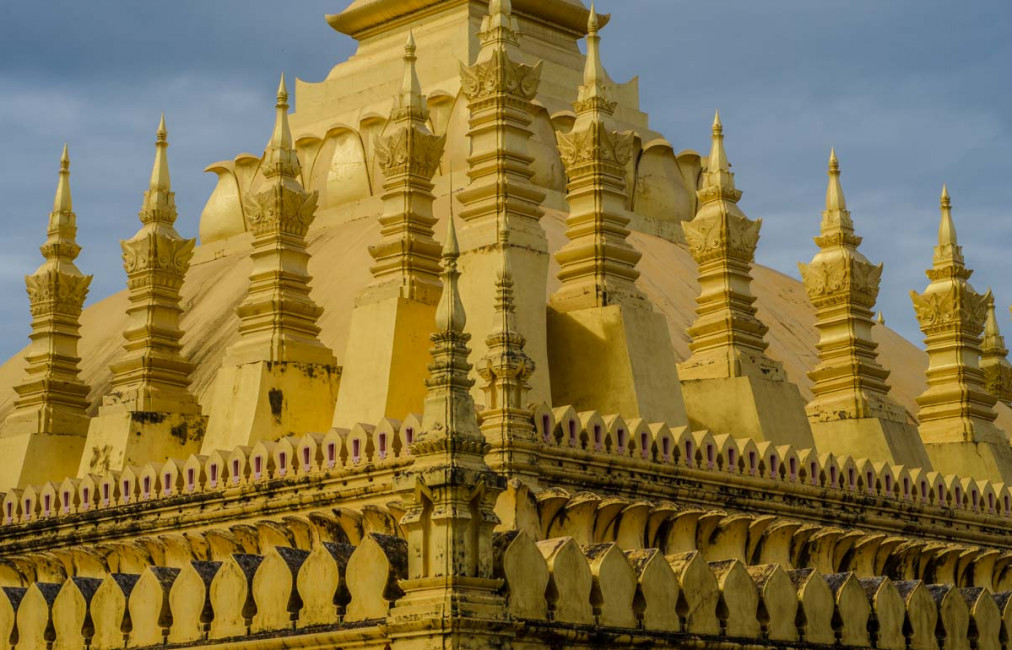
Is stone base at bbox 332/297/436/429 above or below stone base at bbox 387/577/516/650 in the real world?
above

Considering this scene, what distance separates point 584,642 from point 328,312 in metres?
12.5

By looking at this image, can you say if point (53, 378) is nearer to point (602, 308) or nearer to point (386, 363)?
point (386, 363)

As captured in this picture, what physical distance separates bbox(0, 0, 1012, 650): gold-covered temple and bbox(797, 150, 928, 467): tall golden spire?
5cm

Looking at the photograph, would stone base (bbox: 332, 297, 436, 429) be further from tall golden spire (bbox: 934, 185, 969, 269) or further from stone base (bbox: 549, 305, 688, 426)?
tall golden spire (bbox: 934, 185, 969, 269)

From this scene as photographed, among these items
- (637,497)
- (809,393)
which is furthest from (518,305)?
(809,393)

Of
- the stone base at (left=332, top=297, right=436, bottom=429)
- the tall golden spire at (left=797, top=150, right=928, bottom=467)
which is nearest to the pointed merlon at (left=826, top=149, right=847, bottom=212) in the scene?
the tall golden spire at (left=797, top=150, right=928, bottom=467)

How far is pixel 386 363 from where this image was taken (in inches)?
810

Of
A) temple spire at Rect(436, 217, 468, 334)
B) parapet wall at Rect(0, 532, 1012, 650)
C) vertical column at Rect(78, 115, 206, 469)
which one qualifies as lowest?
parapet wall at Rect(0, 532, 1012, 650)

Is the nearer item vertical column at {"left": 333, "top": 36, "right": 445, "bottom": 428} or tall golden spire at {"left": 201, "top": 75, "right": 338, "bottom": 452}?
vertical column at {"left": 333, "top": 36, "right": 445, "bottom": 428}

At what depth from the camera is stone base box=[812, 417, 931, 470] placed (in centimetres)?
2411

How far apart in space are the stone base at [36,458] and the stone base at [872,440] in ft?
35.0

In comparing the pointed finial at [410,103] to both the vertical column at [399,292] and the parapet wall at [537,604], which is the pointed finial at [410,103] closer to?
the vertical column at [399,292]

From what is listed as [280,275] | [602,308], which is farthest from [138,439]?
[602,308]

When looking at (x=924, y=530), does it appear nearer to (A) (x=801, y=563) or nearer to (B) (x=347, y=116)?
(A) (x=801, y=563)
